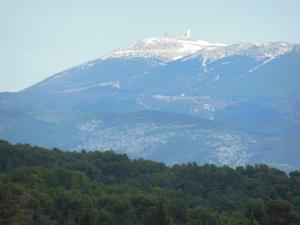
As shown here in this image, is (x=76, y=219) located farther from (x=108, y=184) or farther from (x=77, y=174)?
(x=108, y=184)

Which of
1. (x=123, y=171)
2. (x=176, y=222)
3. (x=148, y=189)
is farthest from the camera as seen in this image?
(x=123, y=171)

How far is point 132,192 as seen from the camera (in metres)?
83.5

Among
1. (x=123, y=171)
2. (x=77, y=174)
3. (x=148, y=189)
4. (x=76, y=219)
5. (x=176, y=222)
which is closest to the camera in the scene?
(x=76, y=219)

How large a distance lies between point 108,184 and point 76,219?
2660 centimetres

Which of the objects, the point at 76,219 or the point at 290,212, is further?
the point at 290,212

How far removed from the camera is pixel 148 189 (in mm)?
93500

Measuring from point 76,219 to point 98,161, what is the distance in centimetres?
3497

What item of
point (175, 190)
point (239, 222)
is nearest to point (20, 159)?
point (175, 190)

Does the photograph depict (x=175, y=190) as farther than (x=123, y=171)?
No

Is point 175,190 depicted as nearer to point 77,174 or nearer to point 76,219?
point 77,174

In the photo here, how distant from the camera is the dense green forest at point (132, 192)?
2771 inches

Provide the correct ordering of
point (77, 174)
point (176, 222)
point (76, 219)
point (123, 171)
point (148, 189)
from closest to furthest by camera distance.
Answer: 1. point (76, 219)
2. point (176, 222)
3. point (77, 174)
4. point (148, 189)
5. point (123, 171)

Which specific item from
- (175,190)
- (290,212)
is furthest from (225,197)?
(290,212)

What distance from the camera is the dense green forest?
7038cm
